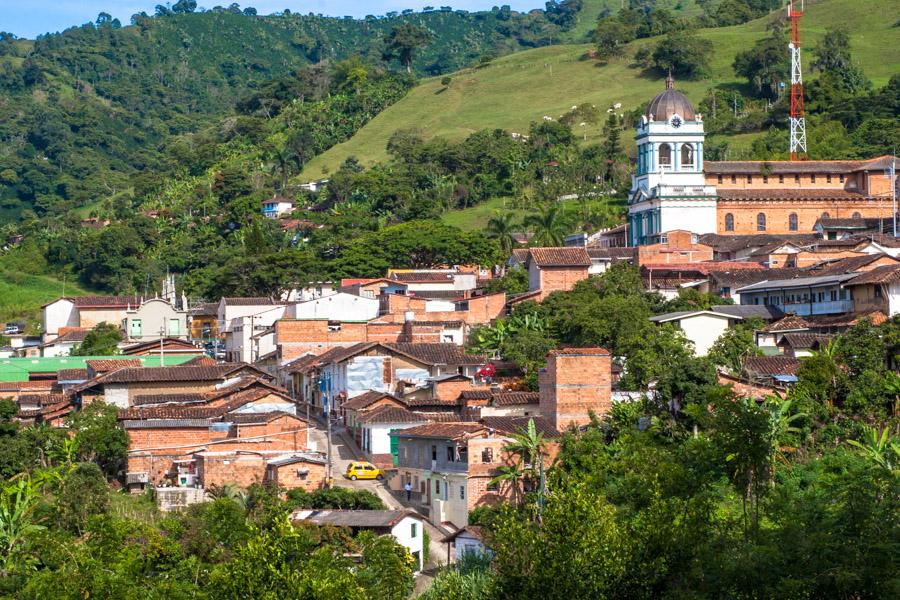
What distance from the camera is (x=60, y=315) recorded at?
255ft

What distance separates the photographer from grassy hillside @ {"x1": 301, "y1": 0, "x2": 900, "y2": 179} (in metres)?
120

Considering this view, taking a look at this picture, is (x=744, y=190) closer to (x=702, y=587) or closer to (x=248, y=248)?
(x=248, y=248)

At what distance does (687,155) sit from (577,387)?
3436 centimetres

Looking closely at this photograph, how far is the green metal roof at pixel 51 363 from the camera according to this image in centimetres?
6075

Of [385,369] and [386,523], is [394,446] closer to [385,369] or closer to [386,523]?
[385,369]

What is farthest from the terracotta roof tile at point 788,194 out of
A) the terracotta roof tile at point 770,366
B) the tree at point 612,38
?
the tree at point 612,38

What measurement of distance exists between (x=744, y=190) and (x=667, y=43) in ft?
157

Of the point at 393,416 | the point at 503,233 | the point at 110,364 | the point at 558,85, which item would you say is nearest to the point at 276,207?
the point at 503,233

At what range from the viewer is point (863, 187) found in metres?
77.9

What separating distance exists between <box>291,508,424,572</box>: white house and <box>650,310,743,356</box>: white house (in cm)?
1471

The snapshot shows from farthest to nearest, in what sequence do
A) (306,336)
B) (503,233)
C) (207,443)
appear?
1. (503,233)
2. (306,336)
3. (207,443)

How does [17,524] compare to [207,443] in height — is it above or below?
below

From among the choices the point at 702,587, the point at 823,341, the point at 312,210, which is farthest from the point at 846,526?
the point at 312,210

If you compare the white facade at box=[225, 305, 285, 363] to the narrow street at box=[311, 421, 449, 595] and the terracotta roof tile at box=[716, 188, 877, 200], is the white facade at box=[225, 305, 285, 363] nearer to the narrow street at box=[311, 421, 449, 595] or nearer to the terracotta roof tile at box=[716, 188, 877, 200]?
the narrow street at box=[311, 421, 449, 595]
